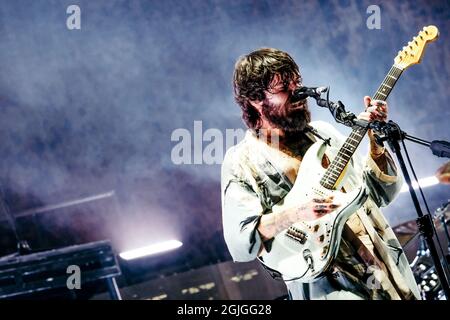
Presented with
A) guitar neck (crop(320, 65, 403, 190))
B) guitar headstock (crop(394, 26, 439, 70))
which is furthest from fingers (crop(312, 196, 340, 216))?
guitar headstock (crop(394, 26, 439, 70))

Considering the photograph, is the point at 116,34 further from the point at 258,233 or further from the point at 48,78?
the point at 258,233

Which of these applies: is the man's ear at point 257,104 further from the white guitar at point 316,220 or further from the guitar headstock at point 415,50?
the guitar headstock at point 415,50

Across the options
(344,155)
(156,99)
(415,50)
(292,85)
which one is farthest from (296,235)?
(156,99)

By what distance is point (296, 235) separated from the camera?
94.3 inches

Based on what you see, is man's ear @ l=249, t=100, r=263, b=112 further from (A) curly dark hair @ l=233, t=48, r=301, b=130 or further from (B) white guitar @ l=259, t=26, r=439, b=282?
(B) white guitar @ l=259, t=26, r=439, b=282

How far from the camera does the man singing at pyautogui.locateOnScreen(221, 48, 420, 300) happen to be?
2.25 m

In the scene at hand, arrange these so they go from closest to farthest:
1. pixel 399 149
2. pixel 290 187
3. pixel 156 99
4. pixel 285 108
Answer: pixel 399 149, pixel 290 187, pixel 285 108, pixel 156 99

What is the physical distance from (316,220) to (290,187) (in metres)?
0.24

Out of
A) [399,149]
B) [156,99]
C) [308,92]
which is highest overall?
[156,99]

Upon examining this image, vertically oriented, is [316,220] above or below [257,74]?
below

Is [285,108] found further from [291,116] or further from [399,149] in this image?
[399,149]

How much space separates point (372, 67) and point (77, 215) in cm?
391

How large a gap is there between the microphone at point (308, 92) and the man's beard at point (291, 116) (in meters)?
0.08

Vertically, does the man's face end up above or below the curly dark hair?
below
